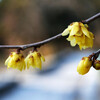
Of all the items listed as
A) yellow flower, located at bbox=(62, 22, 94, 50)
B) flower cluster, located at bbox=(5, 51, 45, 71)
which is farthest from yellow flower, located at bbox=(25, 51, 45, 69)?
yellow flower, located at bbox=(62, 22, 94, 50)

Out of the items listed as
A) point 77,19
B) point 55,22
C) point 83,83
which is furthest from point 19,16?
point 83,83

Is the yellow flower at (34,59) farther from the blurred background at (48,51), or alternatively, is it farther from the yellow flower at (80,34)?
the blurred background at (48,51)

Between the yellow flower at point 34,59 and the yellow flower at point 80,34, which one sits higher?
the yellow flower at point 80,34

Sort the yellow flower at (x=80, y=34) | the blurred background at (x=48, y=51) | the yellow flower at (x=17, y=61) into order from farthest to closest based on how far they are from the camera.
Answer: the blurred background at (x=48, y=51)
the yellow flower at (x=17, y=61)
the yellow flower at (x=80, y=34)

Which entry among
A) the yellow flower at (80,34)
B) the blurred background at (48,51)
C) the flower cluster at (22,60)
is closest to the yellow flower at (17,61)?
the flower cluster at (22,60)

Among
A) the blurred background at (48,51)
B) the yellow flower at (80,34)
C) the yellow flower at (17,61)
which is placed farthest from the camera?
the blurred background at (48,51)

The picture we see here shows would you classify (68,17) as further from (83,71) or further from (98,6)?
(83,71)

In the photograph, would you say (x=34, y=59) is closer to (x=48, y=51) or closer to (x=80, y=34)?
(x=80, y=34)

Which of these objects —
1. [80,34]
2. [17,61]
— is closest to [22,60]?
[17,61]
